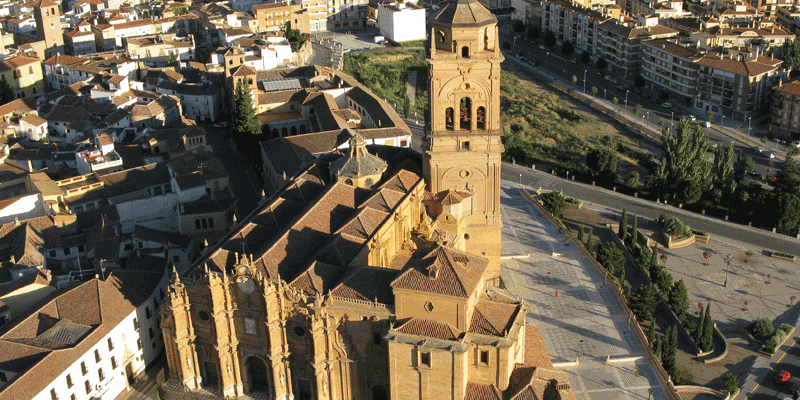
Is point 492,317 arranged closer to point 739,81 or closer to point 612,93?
point 739,81

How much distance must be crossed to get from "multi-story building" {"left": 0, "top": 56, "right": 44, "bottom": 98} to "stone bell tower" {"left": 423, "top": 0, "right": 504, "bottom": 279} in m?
78.1

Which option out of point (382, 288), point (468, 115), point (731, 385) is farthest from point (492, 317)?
point (731, 385)

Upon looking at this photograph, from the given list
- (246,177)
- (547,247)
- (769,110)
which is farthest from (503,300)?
(769,110)

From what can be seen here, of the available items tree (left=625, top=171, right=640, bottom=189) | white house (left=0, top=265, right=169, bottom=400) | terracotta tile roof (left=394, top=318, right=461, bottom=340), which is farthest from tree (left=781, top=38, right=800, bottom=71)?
white house (left=0, top=265, right=169, bottom=400)

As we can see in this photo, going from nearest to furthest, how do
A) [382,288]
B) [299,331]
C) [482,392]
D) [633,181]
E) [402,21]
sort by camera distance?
[482,392] < [382,288] < [299,331] < [633,181] < [402,21]

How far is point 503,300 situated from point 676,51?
8883 centimetres

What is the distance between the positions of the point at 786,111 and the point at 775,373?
2372 inches

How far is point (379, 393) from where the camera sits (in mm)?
55375

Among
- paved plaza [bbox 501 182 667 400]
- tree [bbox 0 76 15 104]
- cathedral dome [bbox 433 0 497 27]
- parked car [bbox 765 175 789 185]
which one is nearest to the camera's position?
paved plaza [bbox 501 182 667 400]

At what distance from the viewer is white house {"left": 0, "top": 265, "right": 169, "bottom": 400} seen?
2078 inches

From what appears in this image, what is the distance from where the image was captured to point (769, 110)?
123 metres

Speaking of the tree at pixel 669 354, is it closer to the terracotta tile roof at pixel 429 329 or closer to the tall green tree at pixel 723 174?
the terracotta tile roof at pixel 429 329

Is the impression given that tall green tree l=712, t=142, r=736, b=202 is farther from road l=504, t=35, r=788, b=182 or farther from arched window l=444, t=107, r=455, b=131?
arched window l=444, t=107, r=455, b=131

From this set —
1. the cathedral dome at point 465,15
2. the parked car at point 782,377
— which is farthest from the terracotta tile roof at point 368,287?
the parked car at point 782,377
